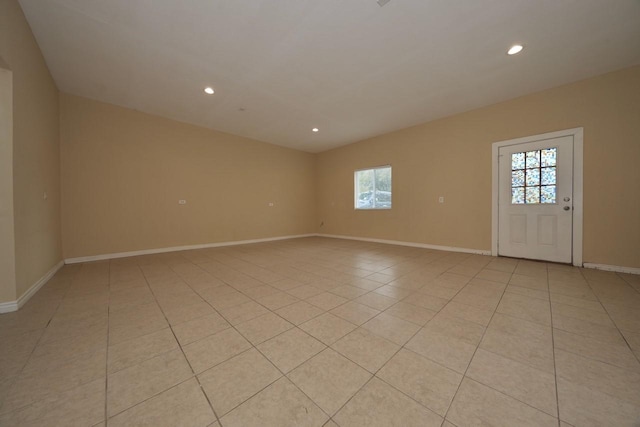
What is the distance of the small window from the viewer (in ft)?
19.4

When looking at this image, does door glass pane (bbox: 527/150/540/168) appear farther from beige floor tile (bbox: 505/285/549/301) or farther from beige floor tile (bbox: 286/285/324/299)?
beige floor tile (bbox: 286/285/324/299)

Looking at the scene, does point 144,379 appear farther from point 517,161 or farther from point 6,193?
point 517,161

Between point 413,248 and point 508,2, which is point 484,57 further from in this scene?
point 413,248

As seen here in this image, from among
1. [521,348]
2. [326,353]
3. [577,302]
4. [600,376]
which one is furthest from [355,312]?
[577,302]

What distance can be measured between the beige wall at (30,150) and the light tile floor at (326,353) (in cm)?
54

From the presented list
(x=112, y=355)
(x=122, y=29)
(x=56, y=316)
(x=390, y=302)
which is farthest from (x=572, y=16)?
(x=56, y=316)

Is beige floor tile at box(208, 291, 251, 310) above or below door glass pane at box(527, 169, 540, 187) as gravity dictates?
below

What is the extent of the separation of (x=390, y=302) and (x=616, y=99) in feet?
14.6

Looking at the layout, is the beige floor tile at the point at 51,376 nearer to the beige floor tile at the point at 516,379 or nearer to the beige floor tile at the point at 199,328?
the beige floor tile at the point at 199,328

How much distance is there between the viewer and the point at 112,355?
1.43m

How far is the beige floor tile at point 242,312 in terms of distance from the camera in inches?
74.5

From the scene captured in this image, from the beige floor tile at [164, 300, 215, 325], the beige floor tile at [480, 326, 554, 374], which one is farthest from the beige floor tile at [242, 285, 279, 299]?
the beige floor tile at [480, 326, 554, 374]

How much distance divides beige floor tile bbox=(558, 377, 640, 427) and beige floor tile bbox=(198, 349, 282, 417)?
146cm

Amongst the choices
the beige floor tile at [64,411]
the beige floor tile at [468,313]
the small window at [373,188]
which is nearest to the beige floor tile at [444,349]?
the beige floor tile at [468,313]
